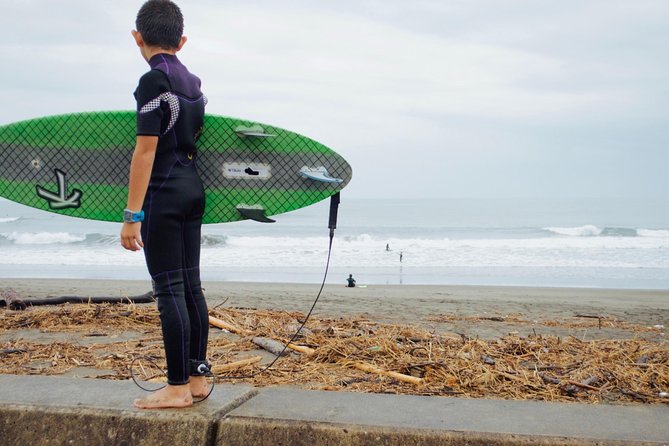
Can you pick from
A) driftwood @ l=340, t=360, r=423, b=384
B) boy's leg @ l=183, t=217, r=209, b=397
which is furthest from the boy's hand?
driftwood @ l=340, t=360, r=423, b=384

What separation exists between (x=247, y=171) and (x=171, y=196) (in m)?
0.93

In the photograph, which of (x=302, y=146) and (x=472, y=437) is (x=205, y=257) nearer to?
(x=302, y=146)

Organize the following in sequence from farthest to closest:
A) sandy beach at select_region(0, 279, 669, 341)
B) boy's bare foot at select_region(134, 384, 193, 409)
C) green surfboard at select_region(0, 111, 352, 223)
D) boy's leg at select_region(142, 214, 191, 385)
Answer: sandy beach at select_region(0, 279, 669, 341)
green surfboard at select_region(0, 111, 352, 223)
boy's leg at select_region(142, 214, 191, 385)
boy's bare foot at select_region(134, 384, 193, 409)

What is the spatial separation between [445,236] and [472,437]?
28.8 metres

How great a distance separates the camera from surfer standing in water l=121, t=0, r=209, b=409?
252cm

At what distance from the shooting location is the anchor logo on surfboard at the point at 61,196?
141 inches

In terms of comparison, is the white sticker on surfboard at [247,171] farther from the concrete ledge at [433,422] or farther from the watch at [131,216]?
the concrete ledge at [433,422]

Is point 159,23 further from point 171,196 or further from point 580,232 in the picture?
point 580,232

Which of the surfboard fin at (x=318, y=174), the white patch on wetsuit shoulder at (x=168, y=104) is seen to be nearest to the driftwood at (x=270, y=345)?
the surfboard fin at (x=318, y=174)

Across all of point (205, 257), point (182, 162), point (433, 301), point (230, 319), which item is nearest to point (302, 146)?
point (182, 162)

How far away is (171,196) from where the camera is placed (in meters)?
2.61

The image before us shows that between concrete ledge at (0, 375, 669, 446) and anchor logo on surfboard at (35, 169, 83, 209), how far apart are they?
1.17 meters

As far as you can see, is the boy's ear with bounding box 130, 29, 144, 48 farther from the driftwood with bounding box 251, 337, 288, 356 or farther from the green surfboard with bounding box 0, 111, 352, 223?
the driftwood with bounding box 251, 337, 288, 356

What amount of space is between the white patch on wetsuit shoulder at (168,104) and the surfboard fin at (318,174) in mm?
1120
